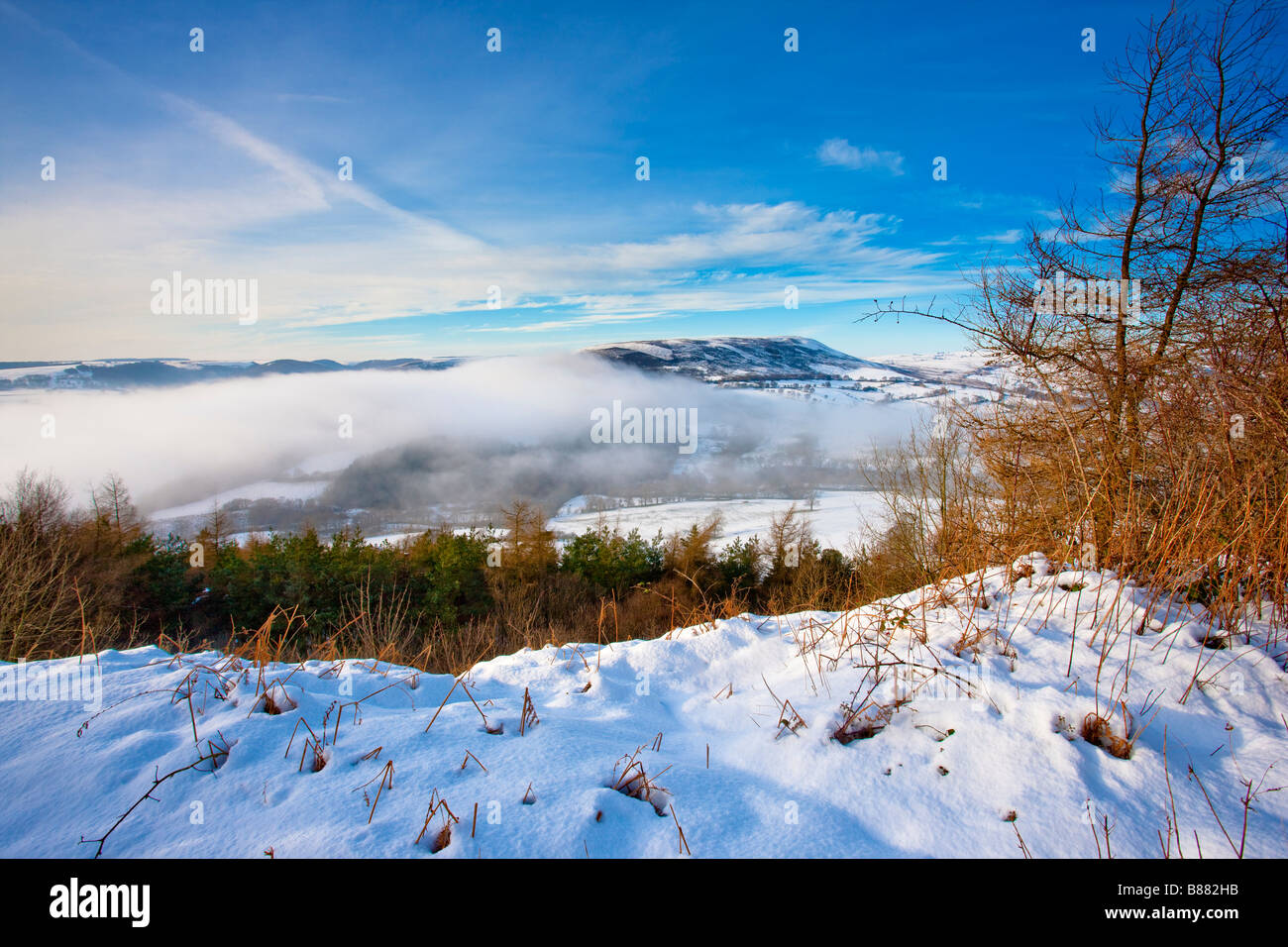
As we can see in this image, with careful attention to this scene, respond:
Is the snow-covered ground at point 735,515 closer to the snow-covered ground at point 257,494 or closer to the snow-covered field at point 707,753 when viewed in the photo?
the snow-covered field at point 707,753

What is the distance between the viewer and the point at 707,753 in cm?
214

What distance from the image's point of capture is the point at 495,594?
24.4 metres

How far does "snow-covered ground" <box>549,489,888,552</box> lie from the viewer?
83913mm

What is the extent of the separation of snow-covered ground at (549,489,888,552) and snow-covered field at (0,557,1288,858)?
228 ft

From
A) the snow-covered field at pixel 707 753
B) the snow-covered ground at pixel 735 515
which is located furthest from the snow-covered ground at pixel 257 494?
the snow-covered field at pixel 707 753

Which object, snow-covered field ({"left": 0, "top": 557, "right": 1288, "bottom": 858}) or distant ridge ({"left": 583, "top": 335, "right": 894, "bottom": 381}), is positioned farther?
distant ridge ({"left": 583, "top": 335, "right": 894, "bottom": 381})

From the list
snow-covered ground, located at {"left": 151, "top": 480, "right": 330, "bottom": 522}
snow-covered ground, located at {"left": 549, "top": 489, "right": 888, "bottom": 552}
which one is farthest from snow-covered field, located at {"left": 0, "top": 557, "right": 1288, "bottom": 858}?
snow-covered ground, located at {"left": 151, "top": 480, "right": 330, "bottom": 522}

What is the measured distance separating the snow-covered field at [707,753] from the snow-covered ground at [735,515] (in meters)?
69.5

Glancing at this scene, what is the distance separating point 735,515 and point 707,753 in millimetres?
105954

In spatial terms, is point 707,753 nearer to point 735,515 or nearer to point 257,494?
point 735,515

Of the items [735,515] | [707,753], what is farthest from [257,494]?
[707,753]

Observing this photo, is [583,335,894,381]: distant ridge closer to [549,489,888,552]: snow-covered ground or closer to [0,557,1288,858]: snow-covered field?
[549,489,888,552]: snow-covered ground
